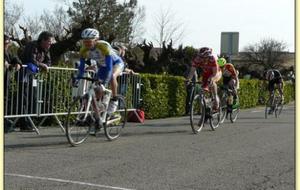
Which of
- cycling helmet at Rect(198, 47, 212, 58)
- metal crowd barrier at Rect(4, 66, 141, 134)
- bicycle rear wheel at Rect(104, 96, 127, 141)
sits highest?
cycling helmet at Rect(198, 47, 212, 58)

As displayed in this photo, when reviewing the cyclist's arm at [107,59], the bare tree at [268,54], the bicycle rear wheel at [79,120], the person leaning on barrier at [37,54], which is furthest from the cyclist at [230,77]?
the bare tree at [268,54]

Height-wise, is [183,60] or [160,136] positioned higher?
[183,60]

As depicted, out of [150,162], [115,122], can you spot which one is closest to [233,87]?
→ [115,122]

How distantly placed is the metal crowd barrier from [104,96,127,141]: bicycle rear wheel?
2.51 feet

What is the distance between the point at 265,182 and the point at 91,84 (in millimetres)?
3640

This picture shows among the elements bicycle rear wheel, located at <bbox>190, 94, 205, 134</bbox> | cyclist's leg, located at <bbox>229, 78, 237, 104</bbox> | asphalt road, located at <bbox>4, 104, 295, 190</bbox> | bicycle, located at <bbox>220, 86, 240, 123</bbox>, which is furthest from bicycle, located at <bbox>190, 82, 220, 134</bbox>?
cyclist's leg, located at <bbox>229, 78, 237, 104</bbox>

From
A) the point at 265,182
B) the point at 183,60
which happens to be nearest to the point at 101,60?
the point at 265,182

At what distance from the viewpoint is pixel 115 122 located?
33.5 feet

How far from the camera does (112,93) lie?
981 centimetres

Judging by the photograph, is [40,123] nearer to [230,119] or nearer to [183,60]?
[230,119]

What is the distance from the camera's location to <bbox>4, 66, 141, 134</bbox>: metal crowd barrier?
410 inches

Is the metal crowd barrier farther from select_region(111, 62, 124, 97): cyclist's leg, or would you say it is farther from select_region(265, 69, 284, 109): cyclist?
select_region(265, 69, 284, 109): cyclist

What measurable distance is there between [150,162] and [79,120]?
1.85 m

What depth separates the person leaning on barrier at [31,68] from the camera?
420 inches
